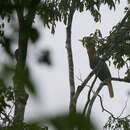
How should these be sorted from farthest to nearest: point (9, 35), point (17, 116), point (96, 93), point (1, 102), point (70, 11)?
point (70, 11)
point (96, 93)
point (17, 116)
point (1, 102)
point (9, 35)

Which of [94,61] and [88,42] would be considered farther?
[94,61]

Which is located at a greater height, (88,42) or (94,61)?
(88,42)

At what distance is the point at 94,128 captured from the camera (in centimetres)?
71

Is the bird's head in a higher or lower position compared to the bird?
higher

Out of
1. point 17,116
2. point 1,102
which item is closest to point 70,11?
point 17,116

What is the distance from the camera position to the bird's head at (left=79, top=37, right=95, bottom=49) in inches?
288

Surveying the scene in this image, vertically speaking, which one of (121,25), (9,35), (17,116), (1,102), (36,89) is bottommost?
(17,116)

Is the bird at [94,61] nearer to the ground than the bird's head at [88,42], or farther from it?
nearer to the ground

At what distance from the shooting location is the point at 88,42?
7469 millimetres

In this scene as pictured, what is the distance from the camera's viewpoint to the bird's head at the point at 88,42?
7327mm

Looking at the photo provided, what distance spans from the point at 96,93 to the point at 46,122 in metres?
5.29

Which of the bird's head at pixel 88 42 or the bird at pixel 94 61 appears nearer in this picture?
the bird's head at pixel 88 42

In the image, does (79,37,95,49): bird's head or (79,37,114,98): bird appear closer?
(79,37,95,49): bird's head

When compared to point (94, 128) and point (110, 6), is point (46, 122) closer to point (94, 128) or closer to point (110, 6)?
point (94, 128)
